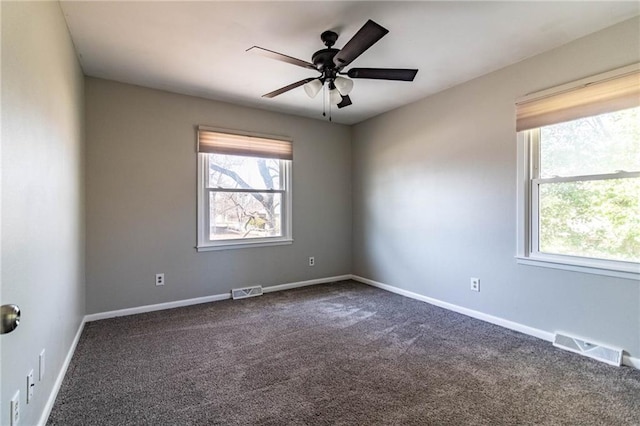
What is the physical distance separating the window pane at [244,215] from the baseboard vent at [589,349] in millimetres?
3290

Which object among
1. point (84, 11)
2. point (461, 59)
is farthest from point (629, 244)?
point (84, 11)

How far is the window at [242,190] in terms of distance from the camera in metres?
3.83

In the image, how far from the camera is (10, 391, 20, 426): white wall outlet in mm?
1252

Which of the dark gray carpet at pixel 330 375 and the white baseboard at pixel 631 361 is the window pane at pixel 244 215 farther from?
the white baseboard at pixel 631 361

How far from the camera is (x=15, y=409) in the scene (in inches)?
50.4

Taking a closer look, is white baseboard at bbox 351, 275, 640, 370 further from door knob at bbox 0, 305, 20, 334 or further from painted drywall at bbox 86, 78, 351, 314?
door knob at bbox 0, 305, 20, 334

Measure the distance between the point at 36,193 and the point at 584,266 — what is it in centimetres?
373

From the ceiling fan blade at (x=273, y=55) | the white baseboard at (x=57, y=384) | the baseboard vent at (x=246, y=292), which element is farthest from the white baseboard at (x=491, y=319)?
the white baseboard at (x=57, y=384)

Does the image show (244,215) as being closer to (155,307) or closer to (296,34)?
(155,307)

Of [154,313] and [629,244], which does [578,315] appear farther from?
[154,313]

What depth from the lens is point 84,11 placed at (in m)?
2.15

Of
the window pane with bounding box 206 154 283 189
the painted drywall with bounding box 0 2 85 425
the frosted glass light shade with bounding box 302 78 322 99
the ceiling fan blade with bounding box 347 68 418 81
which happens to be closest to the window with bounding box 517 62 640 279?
the ceiling fan blade with bounding box 347 68 418 81

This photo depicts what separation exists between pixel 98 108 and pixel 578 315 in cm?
488

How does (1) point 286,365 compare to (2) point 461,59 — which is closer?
(1) point 286,365
